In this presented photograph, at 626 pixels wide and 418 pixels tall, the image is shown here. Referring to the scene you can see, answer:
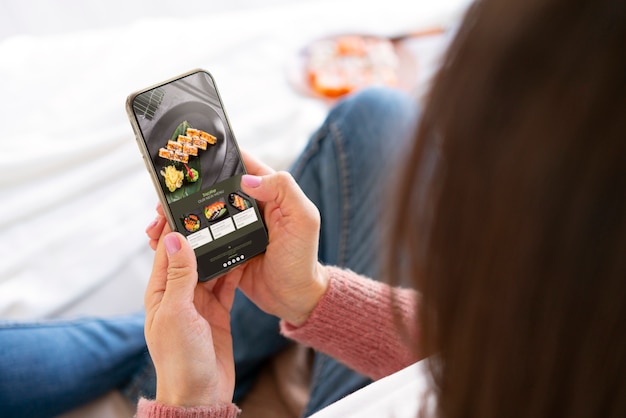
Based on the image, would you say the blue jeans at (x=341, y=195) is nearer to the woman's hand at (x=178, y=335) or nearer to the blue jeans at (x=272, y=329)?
the blue jeans at (x=272, y=329)

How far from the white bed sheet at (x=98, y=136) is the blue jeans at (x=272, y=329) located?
0.09 meters

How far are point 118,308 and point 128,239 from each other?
97 mm

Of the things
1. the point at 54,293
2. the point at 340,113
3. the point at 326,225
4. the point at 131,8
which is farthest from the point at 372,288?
the point at 131,8

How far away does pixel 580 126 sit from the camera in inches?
11.8

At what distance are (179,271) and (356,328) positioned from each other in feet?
0.74

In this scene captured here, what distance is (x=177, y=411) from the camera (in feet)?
1.68

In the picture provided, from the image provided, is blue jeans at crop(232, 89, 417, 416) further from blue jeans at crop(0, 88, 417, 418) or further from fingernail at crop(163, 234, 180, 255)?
fingernail at crop(163, 234, 180, 255)

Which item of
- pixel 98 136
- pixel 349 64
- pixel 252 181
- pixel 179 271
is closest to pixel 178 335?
pixel 179 271

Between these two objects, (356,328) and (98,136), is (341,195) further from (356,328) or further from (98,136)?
(98,136)

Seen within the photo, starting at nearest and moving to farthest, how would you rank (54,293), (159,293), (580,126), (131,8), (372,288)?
(580,126)
(159,293)
(372,288)
(54,293)
(131,8)

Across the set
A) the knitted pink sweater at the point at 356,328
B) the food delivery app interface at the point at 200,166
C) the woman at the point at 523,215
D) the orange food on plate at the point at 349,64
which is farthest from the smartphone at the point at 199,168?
the orange food on plate at the point at 349,64

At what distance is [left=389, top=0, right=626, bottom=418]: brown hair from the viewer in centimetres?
30

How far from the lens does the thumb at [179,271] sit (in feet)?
1.72

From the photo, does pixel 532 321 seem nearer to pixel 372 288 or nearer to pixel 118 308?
pixel 372 288
